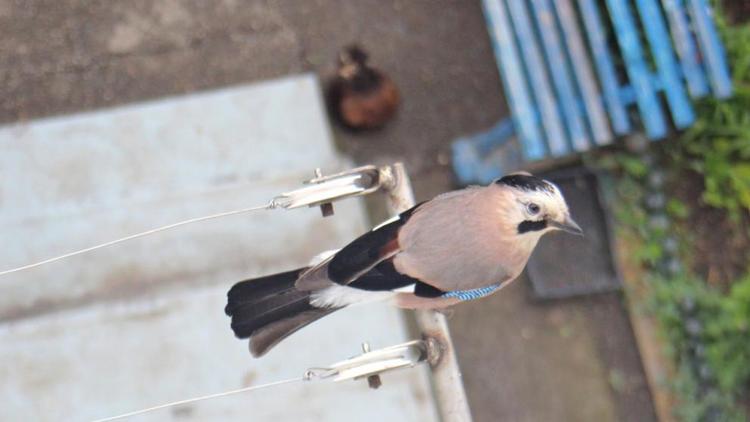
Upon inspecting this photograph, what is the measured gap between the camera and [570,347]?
4.08m

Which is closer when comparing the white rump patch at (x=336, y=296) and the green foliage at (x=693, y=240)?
the white rump patch at (x=336, y=296)

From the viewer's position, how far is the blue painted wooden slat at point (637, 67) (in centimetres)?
356

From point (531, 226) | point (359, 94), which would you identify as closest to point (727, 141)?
point (359, 94)

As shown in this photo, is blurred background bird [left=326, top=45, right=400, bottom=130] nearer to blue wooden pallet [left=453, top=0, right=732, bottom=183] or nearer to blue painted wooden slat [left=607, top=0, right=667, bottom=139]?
blue wooden pallet [left=453, top=0, right=732, bottom=183]

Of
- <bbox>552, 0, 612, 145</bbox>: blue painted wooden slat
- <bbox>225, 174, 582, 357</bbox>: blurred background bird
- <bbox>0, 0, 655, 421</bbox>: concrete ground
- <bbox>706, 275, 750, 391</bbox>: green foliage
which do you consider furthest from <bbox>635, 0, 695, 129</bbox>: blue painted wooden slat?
<bbox>225, 174, 582, 357</bbox>: blurred background bird

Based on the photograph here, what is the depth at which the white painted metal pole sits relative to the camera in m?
2.23

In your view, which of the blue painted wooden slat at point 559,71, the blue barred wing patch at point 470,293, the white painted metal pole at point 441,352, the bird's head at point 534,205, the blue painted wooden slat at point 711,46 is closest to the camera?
the white painted metal pole at point 441,352

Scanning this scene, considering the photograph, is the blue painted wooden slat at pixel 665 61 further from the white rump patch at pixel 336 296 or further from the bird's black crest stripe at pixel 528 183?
the white rump patch at pixel 336 296

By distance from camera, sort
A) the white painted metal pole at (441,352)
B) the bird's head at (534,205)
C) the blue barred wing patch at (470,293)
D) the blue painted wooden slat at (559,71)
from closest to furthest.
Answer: the white painted metal pole at (441,352), the bird's head at (534,205), the blue barred wing patch at (470,293), the blue painted wooden slat at (559,71)

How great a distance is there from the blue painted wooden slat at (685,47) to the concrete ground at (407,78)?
2.77ft

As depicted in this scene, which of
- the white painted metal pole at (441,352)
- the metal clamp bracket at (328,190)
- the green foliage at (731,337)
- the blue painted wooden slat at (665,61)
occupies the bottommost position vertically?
the green foliage at (731,337)

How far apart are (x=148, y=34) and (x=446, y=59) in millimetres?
1343

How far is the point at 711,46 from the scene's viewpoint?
3508 mm

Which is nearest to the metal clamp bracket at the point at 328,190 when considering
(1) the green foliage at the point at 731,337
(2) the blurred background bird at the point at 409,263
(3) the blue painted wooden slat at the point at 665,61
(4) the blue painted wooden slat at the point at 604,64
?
(2) the blurred background bird at the point at 409,263
